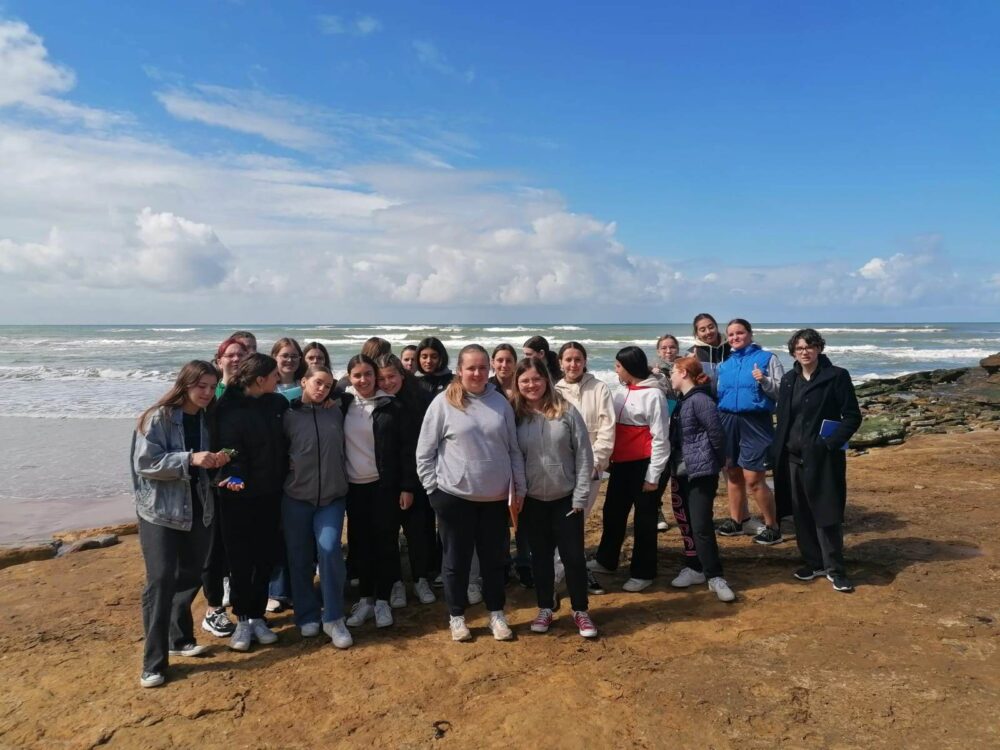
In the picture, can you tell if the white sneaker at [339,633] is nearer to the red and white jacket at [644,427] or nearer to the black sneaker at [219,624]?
the black sneaker at [219,624]

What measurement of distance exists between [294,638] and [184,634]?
63cm

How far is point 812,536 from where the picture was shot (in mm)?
4508

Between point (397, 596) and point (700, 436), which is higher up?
point (700, 436)

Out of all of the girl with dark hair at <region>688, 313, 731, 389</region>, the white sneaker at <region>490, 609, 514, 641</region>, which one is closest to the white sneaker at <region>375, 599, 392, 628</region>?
the white sneaker at <region>490, 609, 514, 641</region>

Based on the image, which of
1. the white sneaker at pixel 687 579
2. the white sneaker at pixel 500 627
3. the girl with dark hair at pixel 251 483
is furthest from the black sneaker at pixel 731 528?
the girl with dark hair at pixel 251 483

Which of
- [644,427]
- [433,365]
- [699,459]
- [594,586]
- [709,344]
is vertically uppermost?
[709,344]

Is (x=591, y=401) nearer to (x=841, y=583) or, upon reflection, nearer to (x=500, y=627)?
(x=500, y=627)

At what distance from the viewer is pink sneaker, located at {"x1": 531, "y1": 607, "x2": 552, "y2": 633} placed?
378 centimetres

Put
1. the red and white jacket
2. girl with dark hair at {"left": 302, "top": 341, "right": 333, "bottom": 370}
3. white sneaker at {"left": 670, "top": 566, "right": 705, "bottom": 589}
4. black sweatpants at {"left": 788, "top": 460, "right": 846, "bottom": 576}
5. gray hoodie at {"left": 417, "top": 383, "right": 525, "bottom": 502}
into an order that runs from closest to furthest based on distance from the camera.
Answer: gray hoodie at {"left": 417, "top": 383, "right": 525, "bottom": 502}, the red and white jacket, black sweatpants at {"left": 788, "top": 460, "right": 846, "bottom": 576}, white sneaker at {"left": 670, "top": 566, "right": 705, "bottom": 589}, girl with dark hair at {"left": 302, "top": 341, "right": 333, "bottom": 370}

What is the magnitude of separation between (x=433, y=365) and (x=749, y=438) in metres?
2.85

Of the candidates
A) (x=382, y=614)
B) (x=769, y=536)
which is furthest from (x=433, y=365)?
(x=769, y=536)

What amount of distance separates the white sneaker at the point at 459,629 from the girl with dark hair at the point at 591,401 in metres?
1.11

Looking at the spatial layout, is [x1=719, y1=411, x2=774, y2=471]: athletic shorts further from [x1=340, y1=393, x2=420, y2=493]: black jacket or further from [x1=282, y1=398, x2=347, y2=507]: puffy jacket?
[x1=282, y1=398, x2=347, y2=507]: puffy jacket

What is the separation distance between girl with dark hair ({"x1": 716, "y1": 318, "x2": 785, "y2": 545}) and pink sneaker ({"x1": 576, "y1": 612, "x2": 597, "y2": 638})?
7.27ft
